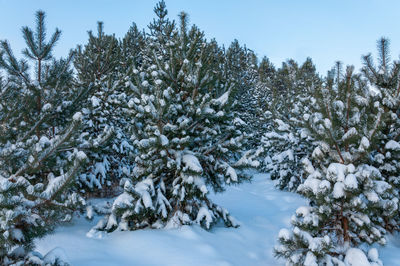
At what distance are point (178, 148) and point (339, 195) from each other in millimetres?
3478

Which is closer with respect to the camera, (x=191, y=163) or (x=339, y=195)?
(x=339, y=195)

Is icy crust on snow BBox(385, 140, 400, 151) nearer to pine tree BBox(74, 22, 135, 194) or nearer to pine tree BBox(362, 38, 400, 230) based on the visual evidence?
pine tree BBox(362, 38, 400, 230)

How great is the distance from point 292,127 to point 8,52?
36.0ft

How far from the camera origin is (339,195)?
14.3ft

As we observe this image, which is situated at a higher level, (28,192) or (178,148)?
(178,148)

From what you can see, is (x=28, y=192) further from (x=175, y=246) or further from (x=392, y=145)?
(x=392, y=145)

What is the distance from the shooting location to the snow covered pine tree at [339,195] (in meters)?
4.36

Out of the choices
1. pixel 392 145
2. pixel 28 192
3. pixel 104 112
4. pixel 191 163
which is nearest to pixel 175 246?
pixel 191 163

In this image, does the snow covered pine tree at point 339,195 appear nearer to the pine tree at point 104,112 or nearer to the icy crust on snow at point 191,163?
the icy crust on snow at point 191,163

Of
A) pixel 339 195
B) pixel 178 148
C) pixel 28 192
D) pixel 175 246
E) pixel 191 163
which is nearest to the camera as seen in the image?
pixel 28 192

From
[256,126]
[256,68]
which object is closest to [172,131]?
[256,126]

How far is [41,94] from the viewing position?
654 centimetres

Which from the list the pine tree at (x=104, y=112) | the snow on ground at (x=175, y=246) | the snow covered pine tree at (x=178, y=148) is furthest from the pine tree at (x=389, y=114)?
the pine tree at (x=104, y=112)

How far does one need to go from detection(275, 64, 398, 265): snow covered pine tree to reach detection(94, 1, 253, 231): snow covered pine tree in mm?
1973
